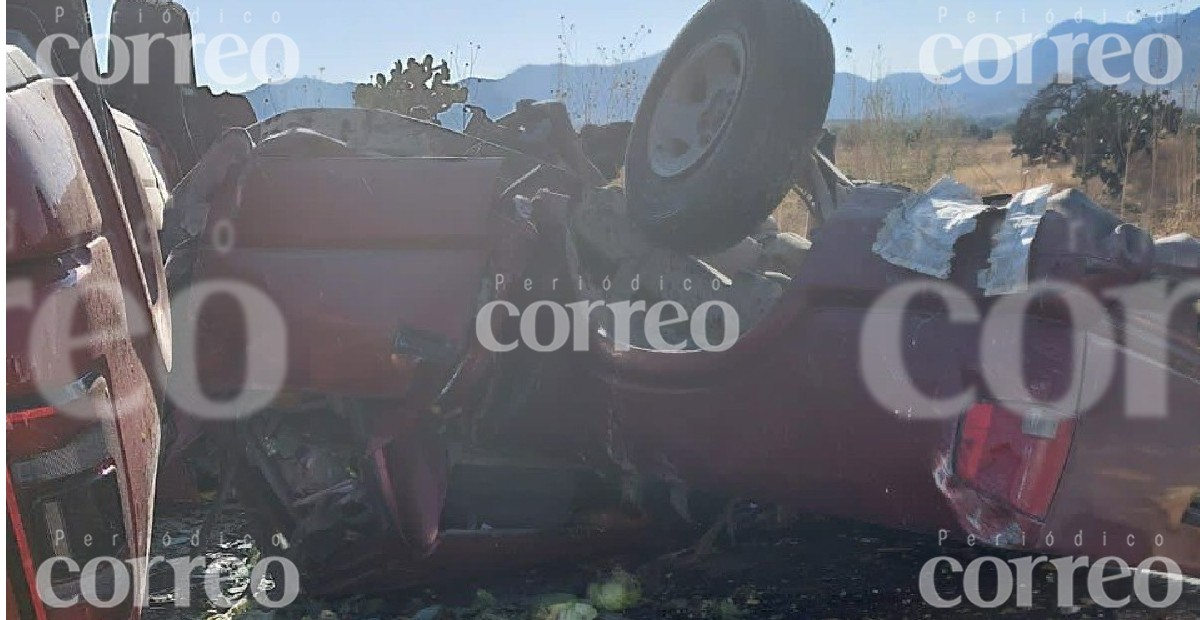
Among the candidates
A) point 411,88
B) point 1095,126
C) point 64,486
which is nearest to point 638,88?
point 411,88

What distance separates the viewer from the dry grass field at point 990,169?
264 inches

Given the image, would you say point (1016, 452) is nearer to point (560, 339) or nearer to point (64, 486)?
point (560, 339)

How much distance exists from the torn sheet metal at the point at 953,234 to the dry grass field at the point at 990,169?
4.27 meters

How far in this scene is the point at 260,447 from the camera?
2857mm

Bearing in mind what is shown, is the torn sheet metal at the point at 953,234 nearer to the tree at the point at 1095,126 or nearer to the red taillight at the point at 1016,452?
the red taillight at the point at 1016,452

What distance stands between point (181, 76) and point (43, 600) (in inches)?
124

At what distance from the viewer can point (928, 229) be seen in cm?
232

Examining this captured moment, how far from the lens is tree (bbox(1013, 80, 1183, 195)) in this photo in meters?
7.70

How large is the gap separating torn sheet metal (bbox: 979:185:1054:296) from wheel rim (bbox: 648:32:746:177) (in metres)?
1.15

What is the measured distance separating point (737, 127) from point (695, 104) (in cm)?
60

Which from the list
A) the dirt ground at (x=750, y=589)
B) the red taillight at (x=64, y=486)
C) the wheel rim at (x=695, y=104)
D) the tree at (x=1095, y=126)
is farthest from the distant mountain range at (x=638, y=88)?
the red taillight at (x=64, y=486)

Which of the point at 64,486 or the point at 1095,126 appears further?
the point at 1095,126

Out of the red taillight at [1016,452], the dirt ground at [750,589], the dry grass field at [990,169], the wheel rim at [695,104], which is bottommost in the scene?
the dirt ground at [750,589]

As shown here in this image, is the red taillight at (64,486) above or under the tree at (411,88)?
under
